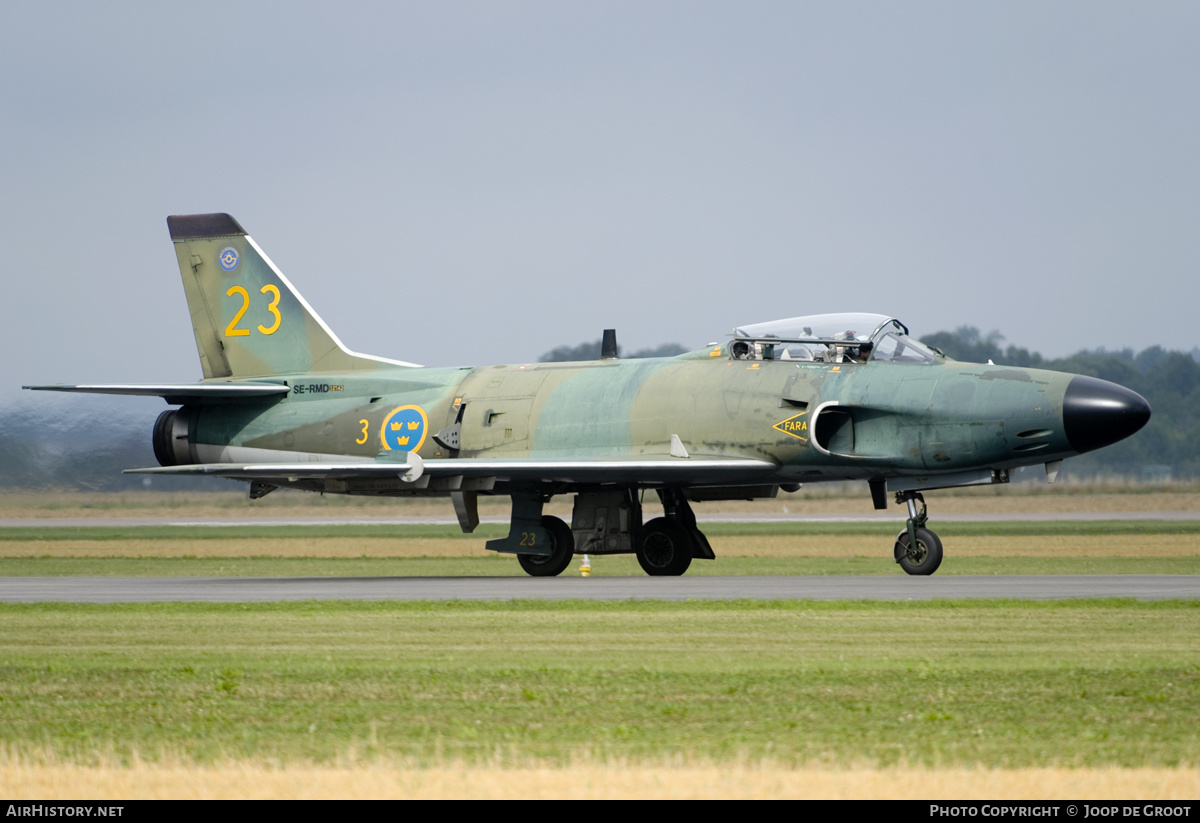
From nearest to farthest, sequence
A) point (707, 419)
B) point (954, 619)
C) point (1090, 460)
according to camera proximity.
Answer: point (954, 619) < point (707, 419) < point (1090, 460)

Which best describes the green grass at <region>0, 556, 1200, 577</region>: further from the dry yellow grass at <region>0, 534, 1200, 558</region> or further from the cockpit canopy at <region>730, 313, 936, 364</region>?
the cockpit canopy at <region>730, 313, 936, 364</region>

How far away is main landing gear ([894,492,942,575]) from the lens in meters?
20.3

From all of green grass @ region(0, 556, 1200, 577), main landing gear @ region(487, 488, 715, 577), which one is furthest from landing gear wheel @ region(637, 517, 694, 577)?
green grass @ region(0, 556, 1200, 577)

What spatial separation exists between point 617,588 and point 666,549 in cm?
388

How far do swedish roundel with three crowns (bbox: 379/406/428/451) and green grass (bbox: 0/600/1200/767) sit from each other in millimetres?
9358

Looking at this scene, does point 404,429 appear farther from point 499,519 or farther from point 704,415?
point 499,519

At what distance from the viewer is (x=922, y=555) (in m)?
20.4

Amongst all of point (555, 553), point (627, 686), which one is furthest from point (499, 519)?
point (627, 686)

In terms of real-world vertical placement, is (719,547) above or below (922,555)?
below

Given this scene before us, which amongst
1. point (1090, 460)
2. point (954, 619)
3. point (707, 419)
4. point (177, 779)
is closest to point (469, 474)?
point (707, 419)

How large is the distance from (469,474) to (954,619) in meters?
9.52

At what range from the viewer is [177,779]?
271 inches

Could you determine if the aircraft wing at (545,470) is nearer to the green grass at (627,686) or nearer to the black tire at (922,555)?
the black tire at (922,555)
